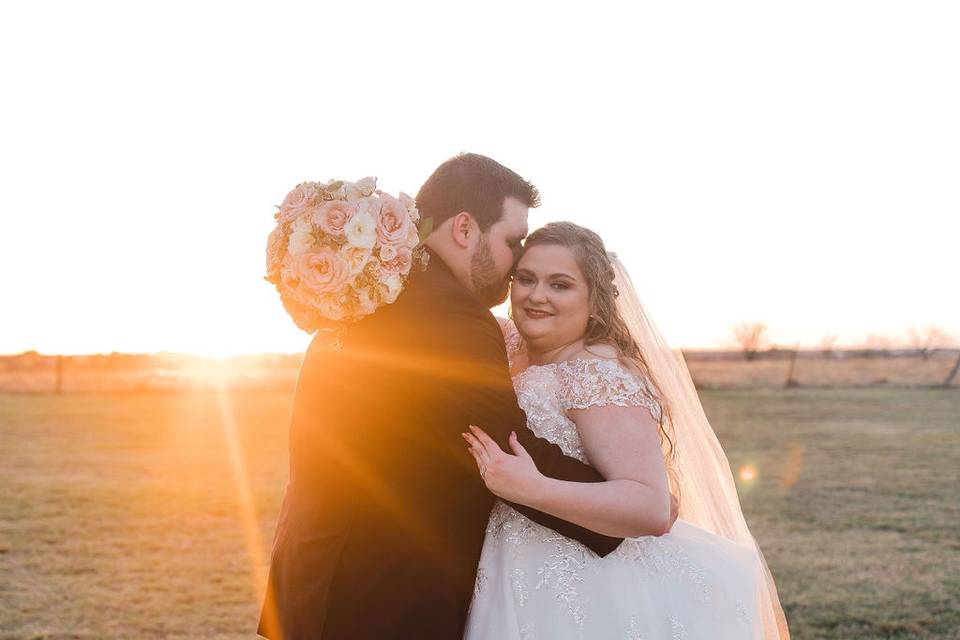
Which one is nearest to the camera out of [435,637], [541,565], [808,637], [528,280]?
[435,637]

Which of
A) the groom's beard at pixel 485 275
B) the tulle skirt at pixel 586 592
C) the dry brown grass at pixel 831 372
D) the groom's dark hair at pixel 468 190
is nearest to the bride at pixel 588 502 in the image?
the tulle skirt at pixel 586 592

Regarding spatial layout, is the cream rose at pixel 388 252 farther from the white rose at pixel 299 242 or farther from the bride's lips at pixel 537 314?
the bride's lips at pixel 537 314

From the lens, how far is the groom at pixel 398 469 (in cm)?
295

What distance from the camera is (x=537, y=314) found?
3.72 metres

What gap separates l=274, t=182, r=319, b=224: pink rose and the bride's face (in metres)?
A: 0.96

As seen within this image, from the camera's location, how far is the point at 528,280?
3.78 m

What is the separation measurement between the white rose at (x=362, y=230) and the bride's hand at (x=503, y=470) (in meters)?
0.70

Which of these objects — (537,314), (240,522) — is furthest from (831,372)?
(537,314)

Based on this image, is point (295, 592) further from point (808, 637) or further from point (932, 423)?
point (932, 423)

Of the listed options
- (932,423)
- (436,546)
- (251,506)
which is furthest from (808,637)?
(932,423)

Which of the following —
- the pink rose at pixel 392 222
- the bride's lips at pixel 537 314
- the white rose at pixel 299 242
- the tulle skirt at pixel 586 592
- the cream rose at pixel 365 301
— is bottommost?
the tulle skirt at pixel 586 592

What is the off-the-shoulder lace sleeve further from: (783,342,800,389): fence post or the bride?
(783,342,800,389): fence post

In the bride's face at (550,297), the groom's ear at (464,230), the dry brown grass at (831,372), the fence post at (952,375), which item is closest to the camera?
the groom's ear at (464,230)

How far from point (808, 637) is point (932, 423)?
58.9 feet
